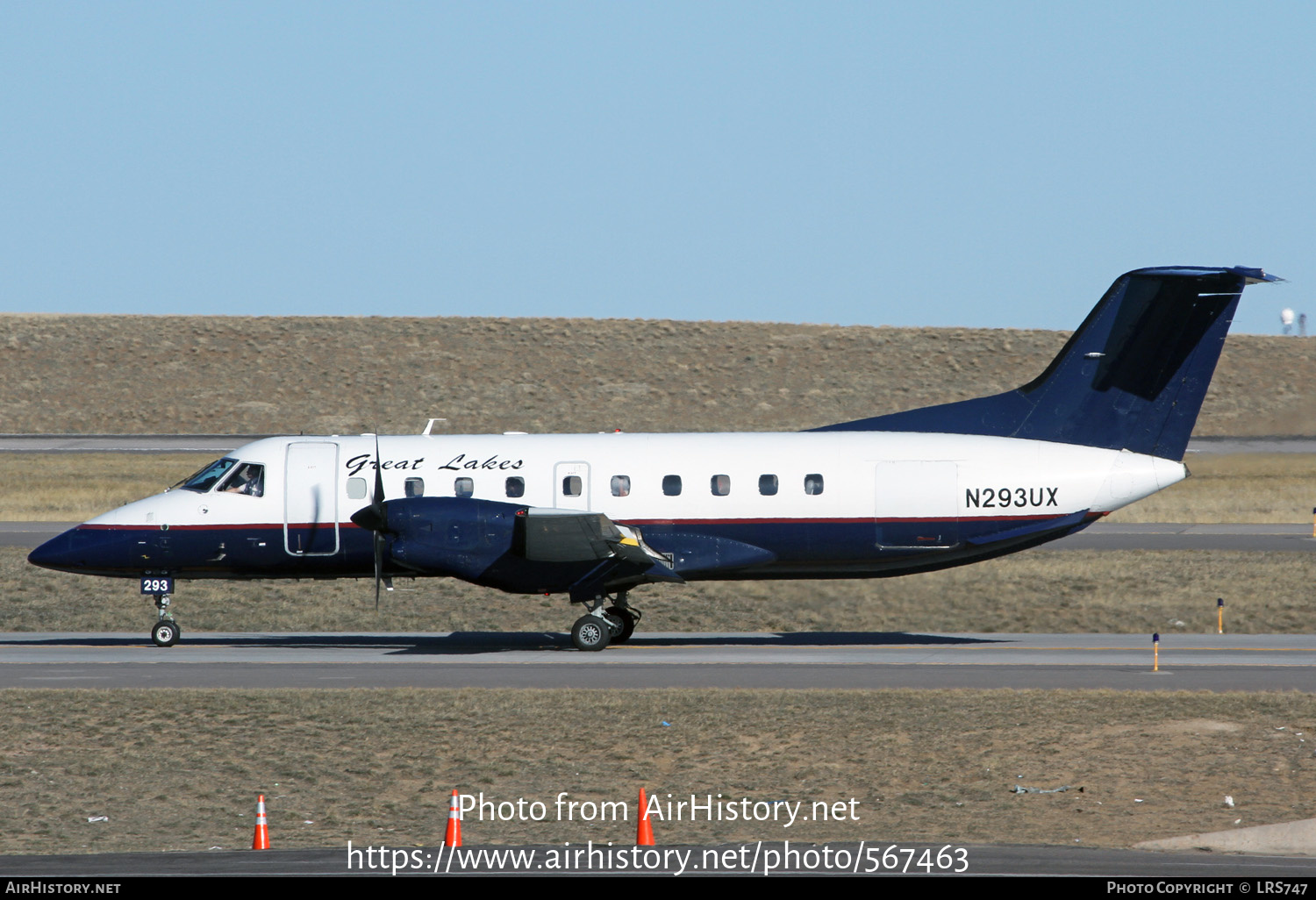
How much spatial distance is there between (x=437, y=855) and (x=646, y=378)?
293ft

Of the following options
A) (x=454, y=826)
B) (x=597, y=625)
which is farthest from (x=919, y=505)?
(x=454, y=826)

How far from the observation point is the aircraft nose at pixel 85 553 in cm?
2405

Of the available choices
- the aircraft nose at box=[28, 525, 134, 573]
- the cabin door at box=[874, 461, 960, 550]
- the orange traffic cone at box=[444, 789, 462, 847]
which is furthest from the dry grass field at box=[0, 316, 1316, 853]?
the aircraft nose at box=[28, 525, 134, 573]

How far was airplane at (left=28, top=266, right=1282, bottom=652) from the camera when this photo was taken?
23.4 metres

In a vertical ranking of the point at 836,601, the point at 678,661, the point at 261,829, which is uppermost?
the point at 836,601

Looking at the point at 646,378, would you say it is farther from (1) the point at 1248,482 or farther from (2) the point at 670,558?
(2) the point at 670,558

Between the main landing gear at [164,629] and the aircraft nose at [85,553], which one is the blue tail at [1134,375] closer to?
the main landing gear at [164,629]

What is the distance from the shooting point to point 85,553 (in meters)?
24.0

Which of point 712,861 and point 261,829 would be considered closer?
point 712,861

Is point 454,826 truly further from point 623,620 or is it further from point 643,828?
point 623,620

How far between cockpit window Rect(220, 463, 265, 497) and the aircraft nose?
78.6 inches

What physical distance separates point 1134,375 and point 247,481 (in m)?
15.5

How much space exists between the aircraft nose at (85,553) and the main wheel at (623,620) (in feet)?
28.1

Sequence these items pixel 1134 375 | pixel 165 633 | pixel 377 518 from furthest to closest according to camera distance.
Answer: pixel 165 633 < pixel 1134 375 < pixel 377 518
